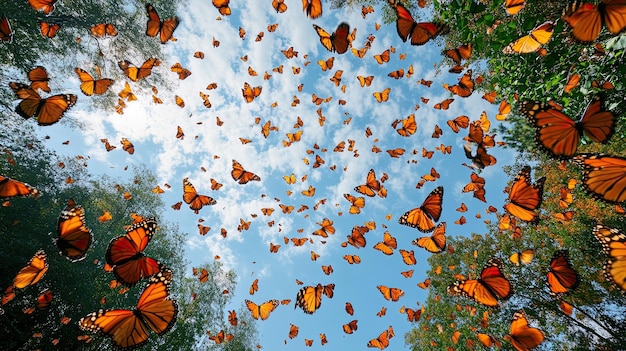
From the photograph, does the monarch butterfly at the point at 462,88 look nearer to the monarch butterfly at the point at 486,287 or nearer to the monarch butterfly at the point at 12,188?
the monarch butterfly at the point at 486,287

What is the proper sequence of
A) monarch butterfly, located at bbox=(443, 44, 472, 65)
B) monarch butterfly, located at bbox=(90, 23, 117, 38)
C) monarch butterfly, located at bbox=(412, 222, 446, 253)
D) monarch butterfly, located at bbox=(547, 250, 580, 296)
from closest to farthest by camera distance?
monarch butterfly, located at bbox=(547, 250, 580, 296) → monarch butterfly, located at bbox=(443, 44, 472, 65) → monarch butterfly, located at bbox=(412, 222, 446, 253) → monarch butterfly, located at bbox=(90, 23, 117, 38)

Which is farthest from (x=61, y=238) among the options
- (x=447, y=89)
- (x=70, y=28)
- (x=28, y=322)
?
(x=70, y=28)

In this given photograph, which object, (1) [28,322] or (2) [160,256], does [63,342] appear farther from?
(2) [160,256]

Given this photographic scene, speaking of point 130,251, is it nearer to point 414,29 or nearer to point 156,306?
point 156,306

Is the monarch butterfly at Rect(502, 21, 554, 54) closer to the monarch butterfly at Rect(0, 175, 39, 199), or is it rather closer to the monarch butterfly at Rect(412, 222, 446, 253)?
the monarch butterfly at Rect(412, 222, 446, 253)

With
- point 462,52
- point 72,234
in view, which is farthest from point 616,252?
point 72,234

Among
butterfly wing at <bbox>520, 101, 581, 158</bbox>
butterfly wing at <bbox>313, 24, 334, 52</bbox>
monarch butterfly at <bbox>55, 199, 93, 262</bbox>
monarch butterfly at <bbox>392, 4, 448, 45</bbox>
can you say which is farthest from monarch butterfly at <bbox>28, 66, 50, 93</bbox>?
butterfly wing at <bbox>520, 101, 581, 158</bbox>
